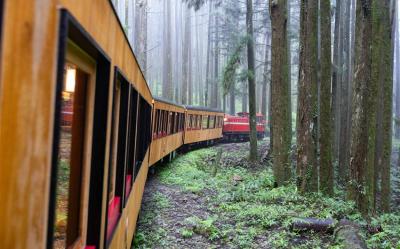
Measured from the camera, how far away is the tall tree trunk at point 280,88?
11570mm

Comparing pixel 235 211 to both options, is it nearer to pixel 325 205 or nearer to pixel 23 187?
pixel 325 205

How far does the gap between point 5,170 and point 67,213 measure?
1036 mm

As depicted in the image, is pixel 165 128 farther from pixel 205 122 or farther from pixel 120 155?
pixel 120 155

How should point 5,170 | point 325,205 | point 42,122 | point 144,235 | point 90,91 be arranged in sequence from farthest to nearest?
point 325,205, point 144,235, point 90,91, point 42,122, point 5,170

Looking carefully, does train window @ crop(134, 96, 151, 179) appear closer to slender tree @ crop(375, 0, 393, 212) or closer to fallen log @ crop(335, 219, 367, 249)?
fallen log @ crop(335, 219, 367, 249)

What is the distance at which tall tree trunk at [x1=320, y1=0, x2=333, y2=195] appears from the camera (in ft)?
33.3

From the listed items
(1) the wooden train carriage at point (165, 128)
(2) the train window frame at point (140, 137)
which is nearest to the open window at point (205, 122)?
(1) the wooden train carriage at point (165, 128)

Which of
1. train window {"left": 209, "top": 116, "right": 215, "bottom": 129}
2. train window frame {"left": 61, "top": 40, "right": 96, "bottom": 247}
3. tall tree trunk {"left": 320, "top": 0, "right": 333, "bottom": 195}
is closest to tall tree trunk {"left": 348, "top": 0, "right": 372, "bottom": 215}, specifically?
tall tree trunk {"left": 320, "top": 0, "right": 333, "bottom": 195}

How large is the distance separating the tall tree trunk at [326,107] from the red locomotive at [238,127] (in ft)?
77.2

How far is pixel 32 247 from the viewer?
55.0 inches

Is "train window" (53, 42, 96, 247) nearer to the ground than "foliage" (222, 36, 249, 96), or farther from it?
nearer to the ground

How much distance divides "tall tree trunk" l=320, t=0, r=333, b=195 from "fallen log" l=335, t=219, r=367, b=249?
3026 mm

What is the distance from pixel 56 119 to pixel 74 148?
2.71ft

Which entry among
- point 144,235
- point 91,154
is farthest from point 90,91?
point 144,235
